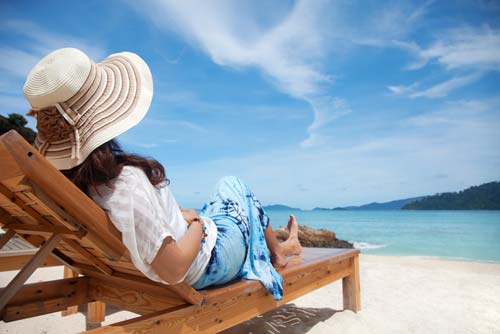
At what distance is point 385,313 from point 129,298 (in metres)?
2.84

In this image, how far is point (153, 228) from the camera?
4.44 ft

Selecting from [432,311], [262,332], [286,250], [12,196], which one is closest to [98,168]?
[12,196]

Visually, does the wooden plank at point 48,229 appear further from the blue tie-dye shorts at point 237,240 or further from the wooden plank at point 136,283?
the blue tie-dye shorts at point 237,240

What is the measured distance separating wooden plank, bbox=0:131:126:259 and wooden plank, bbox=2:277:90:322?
37.0 inches

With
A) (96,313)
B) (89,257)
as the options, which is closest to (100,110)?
(89,257)

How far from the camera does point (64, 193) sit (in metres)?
1.18

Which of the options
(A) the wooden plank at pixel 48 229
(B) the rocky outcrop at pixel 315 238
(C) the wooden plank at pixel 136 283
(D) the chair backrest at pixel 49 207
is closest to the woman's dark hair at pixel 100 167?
(D) the chair backrest at pixel 49 207

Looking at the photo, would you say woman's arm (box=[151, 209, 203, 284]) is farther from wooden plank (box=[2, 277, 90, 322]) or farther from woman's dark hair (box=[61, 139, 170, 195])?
wooden plank (box=[2, 277, 90, 322])

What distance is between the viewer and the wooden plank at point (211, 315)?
1.44 m

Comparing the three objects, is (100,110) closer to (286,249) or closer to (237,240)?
(237,240)

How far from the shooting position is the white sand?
3.18 m

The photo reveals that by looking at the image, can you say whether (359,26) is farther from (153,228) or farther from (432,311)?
(153,228)

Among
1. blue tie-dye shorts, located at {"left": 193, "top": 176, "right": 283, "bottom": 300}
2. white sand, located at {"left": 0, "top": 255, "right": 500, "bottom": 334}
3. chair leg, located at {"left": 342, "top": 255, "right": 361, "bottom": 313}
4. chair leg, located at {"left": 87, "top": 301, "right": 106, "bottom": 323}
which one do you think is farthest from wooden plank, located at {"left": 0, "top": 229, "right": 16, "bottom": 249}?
chair leg, located at {"left": 342, "top": 255, "right": 361, "bottom": 313}

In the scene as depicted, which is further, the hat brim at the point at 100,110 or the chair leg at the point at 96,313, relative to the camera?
the chair leg at the point at 96,313
